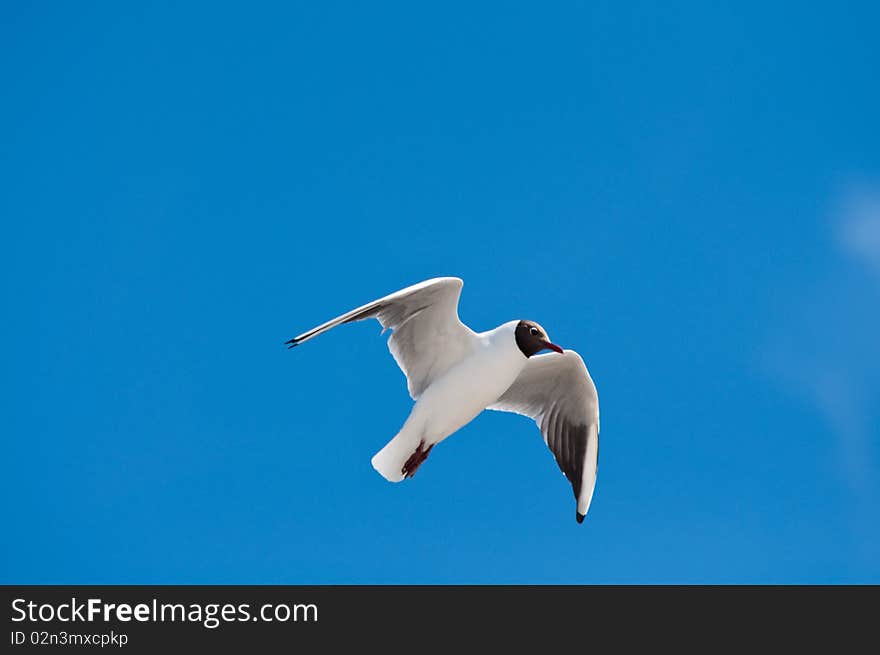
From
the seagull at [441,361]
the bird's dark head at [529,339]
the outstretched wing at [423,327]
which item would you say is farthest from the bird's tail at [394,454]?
the bird's dark head at [529,339]

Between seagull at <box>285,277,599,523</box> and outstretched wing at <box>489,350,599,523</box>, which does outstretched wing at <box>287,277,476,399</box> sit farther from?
outstretched wing at <box>489,350,599,523</box>

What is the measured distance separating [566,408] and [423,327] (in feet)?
5.56

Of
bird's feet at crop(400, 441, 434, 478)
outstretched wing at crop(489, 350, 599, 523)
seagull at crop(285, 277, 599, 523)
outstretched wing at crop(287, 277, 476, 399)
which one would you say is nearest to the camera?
outstretched wing at crop(287, 277, 476, 399)

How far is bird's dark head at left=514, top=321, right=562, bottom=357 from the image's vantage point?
330 inches

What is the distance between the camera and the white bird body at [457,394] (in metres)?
8.36

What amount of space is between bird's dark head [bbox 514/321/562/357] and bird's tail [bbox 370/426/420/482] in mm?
1050

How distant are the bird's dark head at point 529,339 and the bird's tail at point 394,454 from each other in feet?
3.44

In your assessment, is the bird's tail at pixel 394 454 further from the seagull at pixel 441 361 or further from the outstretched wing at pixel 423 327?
the outstretched wing at pixel 423 327

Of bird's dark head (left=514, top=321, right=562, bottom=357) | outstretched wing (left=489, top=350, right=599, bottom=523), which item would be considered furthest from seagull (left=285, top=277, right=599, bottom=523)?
outstretched wing (left=489, top=350, right=599, bottom=523)

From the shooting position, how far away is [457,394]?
8359mm

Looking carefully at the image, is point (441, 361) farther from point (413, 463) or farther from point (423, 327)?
point (413, 463)

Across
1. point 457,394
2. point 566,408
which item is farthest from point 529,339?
point 566,408
